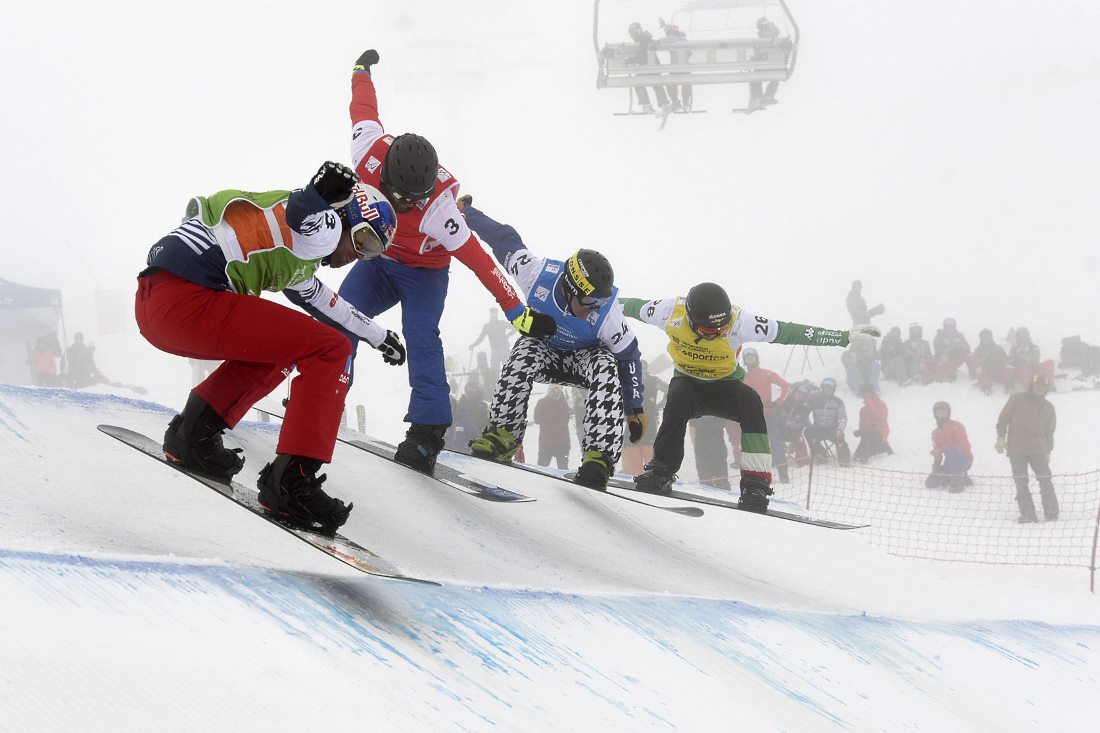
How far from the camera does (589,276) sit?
4.74 metres

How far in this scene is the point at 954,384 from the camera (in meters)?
11.8

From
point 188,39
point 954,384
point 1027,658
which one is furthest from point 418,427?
point 188,39

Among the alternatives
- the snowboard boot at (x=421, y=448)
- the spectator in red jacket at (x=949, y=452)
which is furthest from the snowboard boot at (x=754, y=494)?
the spectator in red jacket at (x=949, y=452)

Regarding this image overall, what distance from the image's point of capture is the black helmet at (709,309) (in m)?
5.29

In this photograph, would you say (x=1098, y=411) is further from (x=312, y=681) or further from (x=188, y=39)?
(x=188, y=39)

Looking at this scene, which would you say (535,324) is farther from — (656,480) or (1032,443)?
(1032,443)

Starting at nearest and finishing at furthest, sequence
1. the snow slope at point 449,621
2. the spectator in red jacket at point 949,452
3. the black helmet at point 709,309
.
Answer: the snow slope at point 449,621
the black helmet at point 709,309
the spectator in red jacket at point 949,452

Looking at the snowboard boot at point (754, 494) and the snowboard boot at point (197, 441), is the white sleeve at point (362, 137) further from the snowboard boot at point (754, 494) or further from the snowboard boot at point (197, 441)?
the snowboard boot at point (754, 494)

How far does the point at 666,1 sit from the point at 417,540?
17.1 meters

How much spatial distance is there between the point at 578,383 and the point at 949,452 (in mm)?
5919

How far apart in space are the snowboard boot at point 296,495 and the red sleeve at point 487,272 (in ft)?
5.41

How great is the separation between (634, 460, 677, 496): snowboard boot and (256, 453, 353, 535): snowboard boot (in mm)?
3058

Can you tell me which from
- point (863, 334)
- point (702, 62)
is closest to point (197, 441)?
point (863, 334)

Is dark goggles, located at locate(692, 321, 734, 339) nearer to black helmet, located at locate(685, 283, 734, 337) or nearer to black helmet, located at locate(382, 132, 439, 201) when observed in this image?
black helmet, located at locate(685, 283, 734, 337)
